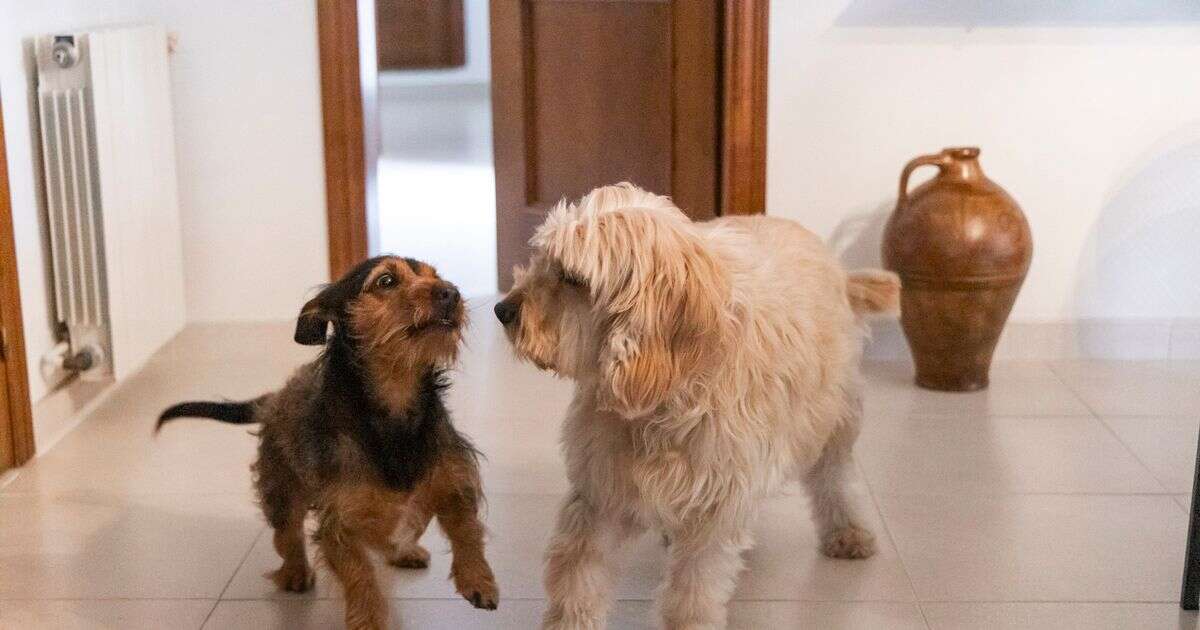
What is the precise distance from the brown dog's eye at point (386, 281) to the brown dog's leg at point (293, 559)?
52cm

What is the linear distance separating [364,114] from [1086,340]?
7.06ft

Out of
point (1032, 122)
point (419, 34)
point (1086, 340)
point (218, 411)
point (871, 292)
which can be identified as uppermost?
point (419, 34)

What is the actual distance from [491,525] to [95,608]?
778 mm

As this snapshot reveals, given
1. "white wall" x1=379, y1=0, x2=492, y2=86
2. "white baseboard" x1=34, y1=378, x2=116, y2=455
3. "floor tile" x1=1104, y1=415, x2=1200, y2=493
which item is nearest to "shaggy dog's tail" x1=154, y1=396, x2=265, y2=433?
"white baseboard" x1=34, y1=378, x2=116, y2=455

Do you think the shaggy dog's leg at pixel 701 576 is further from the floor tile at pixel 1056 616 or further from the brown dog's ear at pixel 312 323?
the brown dog's ear at pixel 312 323

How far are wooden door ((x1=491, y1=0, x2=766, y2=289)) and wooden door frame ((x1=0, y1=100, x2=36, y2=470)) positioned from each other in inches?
64.3

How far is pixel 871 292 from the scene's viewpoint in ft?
8.70

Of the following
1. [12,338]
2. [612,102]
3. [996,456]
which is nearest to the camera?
[12,338]

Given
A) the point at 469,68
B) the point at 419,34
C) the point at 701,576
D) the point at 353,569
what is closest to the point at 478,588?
the point at 353,569

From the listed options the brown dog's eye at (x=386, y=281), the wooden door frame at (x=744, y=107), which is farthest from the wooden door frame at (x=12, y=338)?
the wooden door frame at (x=744, y=107)

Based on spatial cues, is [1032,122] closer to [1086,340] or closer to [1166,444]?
[1086,340]

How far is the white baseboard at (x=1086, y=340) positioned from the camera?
3.92m

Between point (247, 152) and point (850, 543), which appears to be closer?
point (850, 543)

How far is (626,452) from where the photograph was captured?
2117mm
